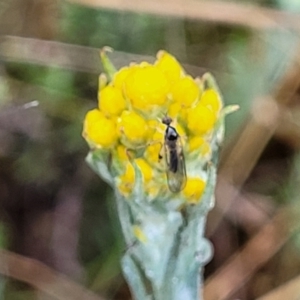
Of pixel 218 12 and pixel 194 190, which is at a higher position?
pixel 194 190

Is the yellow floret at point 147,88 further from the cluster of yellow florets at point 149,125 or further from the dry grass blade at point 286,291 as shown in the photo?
the dry grass blade at point 286,291

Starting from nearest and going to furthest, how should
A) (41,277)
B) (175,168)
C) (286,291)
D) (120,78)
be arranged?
(175,168) → (120,78) → (286,291) → (41,277)

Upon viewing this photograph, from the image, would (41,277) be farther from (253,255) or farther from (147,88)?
(147,88)

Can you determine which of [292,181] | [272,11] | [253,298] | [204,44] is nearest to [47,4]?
[204,44]

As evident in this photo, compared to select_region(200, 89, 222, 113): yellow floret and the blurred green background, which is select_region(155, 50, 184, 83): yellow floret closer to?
select_region(200, 89, 222, 113): yellow floret

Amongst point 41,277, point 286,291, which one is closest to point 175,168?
point 286,291

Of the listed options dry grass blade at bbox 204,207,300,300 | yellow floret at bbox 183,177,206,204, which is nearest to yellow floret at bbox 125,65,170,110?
yellow floret at bbox 183,177,206,204
